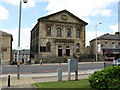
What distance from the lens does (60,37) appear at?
51594 mm

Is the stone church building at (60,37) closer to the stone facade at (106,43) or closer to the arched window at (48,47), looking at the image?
the arched window at (48,47)

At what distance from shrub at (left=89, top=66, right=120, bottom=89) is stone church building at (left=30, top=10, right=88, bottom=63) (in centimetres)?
3945

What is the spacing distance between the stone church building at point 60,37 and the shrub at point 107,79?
39.5m

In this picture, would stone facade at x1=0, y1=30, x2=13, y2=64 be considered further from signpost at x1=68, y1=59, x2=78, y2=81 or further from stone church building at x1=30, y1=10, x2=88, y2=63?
signpost at x1=68, y1=59, x2=78, y2=81

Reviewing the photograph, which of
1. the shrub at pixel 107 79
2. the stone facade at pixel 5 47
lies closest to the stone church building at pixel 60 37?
the stone facade at pixel 5 47

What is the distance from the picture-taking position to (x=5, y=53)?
4494 cm

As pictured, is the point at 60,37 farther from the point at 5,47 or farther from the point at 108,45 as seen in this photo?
the point at 5,47

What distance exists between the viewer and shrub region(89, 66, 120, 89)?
909 centimetres

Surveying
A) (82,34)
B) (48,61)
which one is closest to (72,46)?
(82,34)

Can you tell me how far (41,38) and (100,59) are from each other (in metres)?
17.7

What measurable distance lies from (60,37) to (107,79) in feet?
140

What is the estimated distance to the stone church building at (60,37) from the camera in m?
49.8

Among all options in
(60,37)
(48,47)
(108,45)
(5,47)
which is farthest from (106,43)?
(5,47)

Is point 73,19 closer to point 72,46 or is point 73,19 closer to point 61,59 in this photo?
point 72,46
